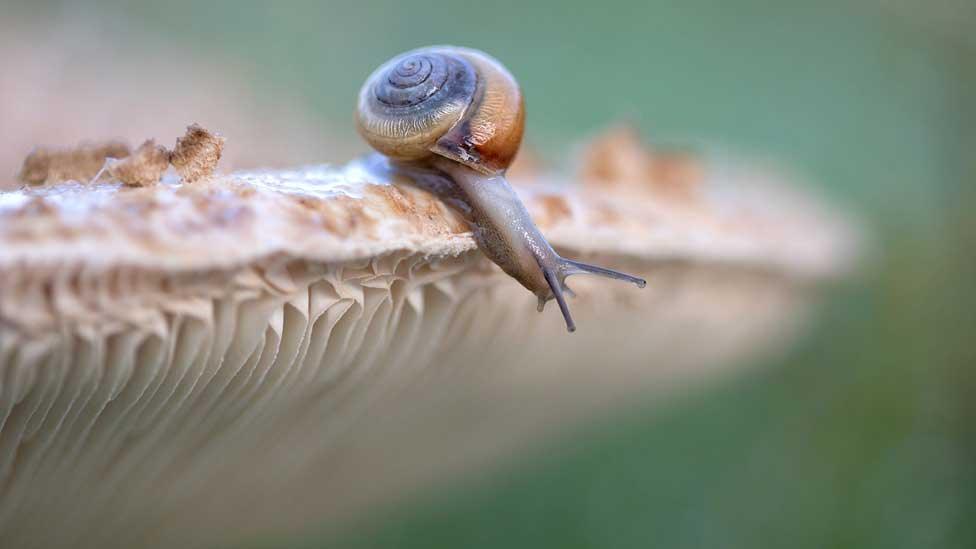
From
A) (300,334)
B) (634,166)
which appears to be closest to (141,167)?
(300,334)

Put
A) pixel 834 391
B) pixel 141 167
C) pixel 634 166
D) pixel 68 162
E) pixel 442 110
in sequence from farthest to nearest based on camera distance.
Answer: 1. pixel 834 391
2. pixel 634 166
3. pixel 442 110
4. pixel 68 162
5. pixel 141 167

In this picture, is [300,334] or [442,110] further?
[442,110]

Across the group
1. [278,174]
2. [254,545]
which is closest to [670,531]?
[254,545]

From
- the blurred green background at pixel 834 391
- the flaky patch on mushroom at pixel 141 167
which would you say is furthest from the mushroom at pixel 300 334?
the blurred green background at pixel 834 391

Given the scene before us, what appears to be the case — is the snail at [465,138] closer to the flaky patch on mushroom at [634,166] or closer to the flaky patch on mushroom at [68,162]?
the flaky patch on mushroom at [68,162]

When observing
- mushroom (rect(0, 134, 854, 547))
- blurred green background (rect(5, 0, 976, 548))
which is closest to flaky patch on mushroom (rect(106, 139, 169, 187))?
mushroom (rect(0, 134, 854, 547))

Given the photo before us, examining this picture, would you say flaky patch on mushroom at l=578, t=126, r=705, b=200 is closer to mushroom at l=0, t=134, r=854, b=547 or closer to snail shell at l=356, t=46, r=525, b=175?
mushroom at l=0, t=134, r=854, b=547

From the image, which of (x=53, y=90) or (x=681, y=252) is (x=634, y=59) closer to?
(x=53, y=90)

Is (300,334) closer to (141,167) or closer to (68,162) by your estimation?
(141,167)
